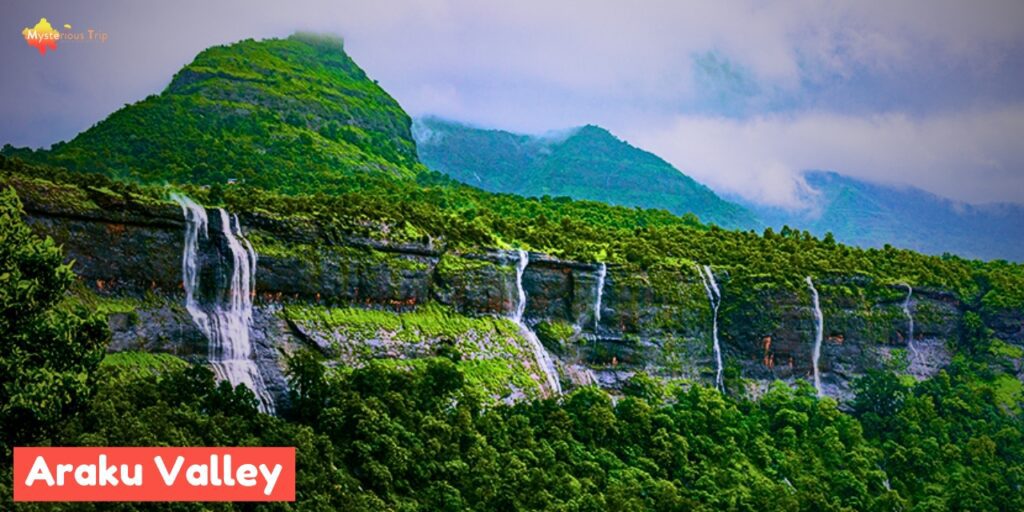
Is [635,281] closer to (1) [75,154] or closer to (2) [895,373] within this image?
(2) [895,373]

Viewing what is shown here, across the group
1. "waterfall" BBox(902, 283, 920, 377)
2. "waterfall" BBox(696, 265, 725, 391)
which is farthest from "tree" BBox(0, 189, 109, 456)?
"waterfall" BBox(902, 283, 920, 377)

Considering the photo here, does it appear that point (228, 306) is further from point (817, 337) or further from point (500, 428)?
point (817, 337)

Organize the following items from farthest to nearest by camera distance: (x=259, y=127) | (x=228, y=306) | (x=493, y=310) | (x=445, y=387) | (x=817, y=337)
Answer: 1. (x=259, y=127)
2. (x=817, y=337)
3. (x=493, y=310)
4. (x=445, y=387)
5. (x=228, y=306)

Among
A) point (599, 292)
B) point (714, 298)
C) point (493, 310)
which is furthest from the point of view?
point (714, 298)

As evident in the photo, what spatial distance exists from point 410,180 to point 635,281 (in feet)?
111

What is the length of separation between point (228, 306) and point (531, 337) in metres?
17.7

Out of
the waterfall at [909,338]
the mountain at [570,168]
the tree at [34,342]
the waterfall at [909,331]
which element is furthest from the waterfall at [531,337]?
the mountain at [570,168]

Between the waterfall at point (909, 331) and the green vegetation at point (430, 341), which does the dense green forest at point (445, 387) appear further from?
the waterfall at point (909, 331)

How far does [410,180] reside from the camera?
9369cm

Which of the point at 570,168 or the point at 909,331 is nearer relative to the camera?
the point at 909,331

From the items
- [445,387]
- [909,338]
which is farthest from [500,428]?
[909,338]

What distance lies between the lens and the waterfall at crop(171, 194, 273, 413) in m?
46.4

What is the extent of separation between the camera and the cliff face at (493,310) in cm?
4553

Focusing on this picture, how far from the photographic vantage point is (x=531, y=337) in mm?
59906
